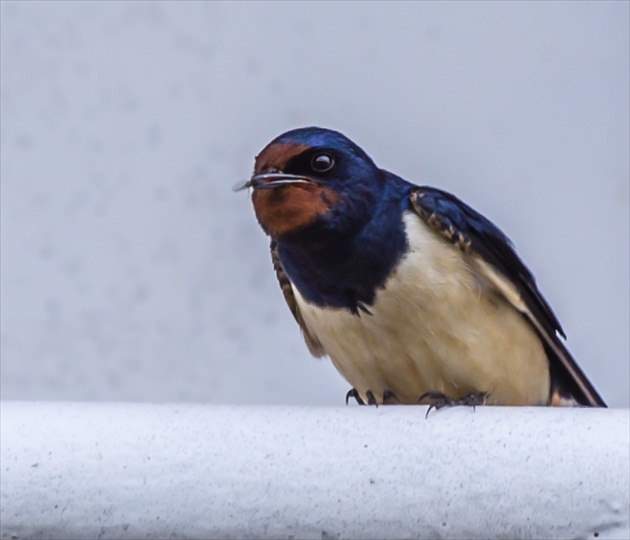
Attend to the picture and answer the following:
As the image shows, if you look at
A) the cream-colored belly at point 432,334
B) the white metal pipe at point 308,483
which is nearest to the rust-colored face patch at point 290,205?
the cream-colored belly at point 432,334

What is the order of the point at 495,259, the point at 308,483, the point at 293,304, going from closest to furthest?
the point at 308,483 < the point at 495,259 < the point at 293,304

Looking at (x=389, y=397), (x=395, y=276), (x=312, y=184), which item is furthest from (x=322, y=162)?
(x=389, y=397)

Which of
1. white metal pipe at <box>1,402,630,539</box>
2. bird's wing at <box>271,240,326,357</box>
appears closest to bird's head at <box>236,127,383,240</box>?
bird's wing at <box>271,240,326,357</box>

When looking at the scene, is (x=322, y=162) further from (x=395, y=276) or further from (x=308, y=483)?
(x=308, y=483)

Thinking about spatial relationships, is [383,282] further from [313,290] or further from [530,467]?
[530,467]

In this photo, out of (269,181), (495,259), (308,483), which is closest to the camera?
(308,483)

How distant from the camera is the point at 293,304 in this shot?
5.75 ft

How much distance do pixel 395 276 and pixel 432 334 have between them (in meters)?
0.07

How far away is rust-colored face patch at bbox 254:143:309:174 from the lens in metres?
1.53

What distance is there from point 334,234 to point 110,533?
19.1 inches

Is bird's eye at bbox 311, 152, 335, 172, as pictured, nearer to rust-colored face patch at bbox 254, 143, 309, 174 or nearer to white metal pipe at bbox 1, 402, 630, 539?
rust-colored face patch at bbox 254, 143, 309, 174

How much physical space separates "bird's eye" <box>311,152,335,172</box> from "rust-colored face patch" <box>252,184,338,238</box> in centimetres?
2

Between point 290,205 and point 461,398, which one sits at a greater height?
point 290,205

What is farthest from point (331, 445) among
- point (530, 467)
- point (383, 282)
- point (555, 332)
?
point (555, 332)
